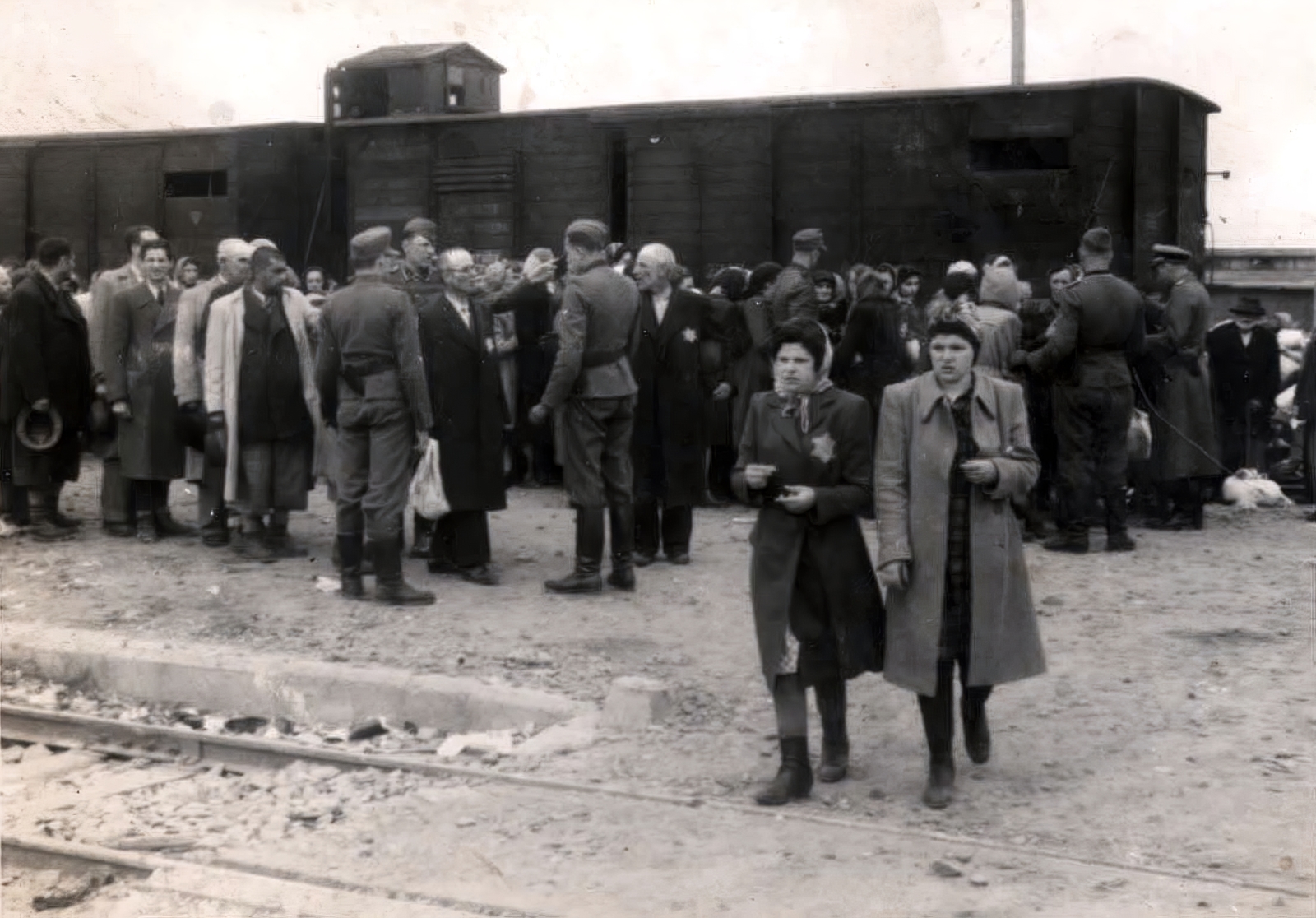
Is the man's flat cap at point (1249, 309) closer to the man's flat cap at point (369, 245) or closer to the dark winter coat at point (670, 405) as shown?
the dark winter coat at point (670, 405)

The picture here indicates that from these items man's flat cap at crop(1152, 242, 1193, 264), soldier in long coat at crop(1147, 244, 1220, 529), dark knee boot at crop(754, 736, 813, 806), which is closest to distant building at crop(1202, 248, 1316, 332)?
man's flat cap at crop(1152, 242, 1193, 264)

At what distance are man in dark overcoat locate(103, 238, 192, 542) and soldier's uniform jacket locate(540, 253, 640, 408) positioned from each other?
3105 millimetres

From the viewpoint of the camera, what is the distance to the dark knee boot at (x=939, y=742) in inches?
226

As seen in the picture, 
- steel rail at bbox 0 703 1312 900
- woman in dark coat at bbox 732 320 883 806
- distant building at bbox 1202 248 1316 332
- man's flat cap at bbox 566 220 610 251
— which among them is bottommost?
steel rail at bbox 0 703 1312 900

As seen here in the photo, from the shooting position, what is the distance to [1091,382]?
10.4 meters

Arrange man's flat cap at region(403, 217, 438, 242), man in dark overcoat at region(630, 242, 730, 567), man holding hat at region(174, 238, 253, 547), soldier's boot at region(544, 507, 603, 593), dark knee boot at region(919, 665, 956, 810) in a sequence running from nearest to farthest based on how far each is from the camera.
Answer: dark knee boot at region(919, 665, 956, 810) < soldier's boot at region(544, 507, 603, 593) < man's flat cap at region(403, 217, 438, 242) < man in dark overcoat at region(630, 242, 730, 567) < man holding hat at region(174, 238, 253, 547)

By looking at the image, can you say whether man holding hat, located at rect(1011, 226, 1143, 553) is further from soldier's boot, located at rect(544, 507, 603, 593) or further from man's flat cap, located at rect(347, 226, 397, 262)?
man's flat cap, located at rect(347, 226, 397, 262)

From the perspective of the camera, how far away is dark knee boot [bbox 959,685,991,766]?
600 centimetres

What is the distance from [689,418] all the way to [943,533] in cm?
441

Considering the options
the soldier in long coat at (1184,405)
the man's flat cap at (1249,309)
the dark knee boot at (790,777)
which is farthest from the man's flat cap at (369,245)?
the man's flat cap at (1249,309)

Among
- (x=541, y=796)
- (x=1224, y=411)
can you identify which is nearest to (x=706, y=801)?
(x=541, y=796)

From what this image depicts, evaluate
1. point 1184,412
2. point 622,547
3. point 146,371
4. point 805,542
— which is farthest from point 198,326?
point 1184,412

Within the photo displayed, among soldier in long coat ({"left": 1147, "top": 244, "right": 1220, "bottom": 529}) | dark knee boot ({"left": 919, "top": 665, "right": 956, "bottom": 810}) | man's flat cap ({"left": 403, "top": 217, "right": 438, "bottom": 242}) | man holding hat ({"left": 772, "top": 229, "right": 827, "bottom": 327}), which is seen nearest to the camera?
dark knee boot ({"left": 919, "top": 665, "right": 956, "bottom": 810})

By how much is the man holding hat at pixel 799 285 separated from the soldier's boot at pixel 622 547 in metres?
2.44
